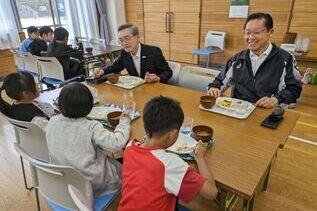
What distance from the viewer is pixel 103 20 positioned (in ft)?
19.9

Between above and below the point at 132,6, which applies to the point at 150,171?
below

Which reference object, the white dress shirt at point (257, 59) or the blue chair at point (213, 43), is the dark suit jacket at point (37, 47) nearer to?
the blue chair at point (213, 43)

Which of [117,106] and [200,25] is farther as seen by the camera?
[200,25]

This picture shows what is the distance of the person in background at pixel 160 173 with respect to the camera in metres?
0.87

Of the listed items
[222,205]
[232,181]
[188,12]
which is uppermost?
[188,12]

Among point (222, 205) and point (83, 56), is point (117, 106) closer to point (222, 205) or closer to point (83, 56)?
point (222, 205)

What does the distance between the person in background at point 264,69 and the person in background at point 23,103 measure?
111 centimetres

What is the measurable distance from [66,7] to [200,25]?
296 cm

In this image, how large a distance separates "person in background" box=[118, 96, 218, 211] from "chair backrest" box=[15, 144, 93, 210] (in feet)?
0.72

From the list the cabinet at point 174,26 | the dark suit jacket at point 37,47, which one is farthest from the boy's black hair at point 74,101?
the cabinet at point 174,26

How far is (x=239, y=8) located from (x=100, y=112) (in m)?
4.06

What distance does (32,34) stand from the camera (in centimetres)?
390

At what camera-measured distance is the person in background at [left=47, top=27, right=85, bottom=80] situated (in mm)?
3049

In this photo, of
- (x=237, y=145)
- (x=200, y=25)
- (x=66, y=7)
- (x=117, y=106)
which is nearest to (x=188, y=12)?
(x=200, y=25)
